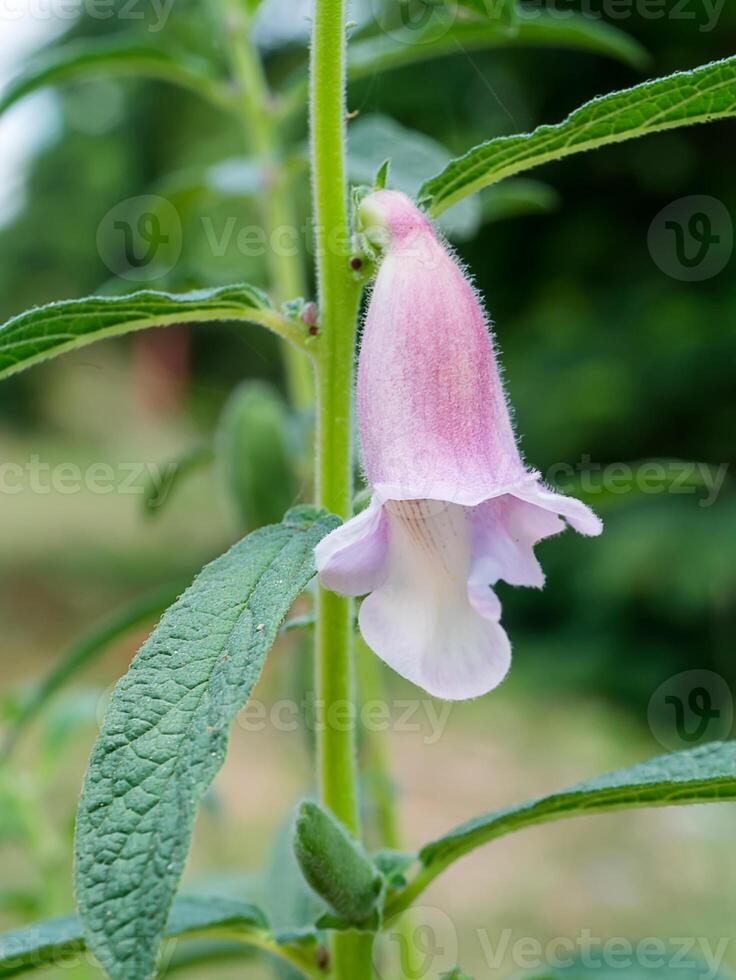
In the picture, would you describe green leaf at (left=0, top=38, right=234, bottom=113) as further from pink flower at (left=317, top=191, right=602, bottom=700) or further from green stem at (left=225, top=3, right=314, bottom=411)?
pink flower at (left=317, top=191, right=602, bottom=700)

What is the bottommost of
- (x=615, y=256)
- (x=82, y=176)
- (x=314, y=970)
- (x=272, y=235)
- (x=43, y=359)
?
(x=314, y=970)

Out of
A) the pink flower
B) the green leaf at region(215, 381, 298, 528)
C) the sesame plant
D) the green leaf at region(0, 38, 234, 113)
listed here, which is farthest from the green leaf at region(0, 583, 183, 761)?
the green leaf at region(0, 38, 234, 113)

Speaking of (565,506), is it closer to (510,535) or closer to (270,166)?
(510,535)

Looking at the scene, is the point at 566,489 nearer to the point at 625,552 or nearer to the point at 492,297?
the point at 625,552

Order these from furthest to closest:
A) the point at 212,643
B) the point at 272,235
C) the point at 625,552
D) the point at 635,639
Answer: the point at 635,639 → the point at 625,552 → the point at 272,235 → the point at 212,643

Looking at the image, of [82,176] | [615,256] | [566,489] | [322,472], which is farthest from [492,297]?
[322,472]

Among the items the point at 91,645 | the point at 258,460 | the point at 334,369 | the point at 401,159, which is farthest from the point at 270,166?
the point at 334,369

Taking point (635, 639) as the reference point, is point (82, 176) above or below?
above
